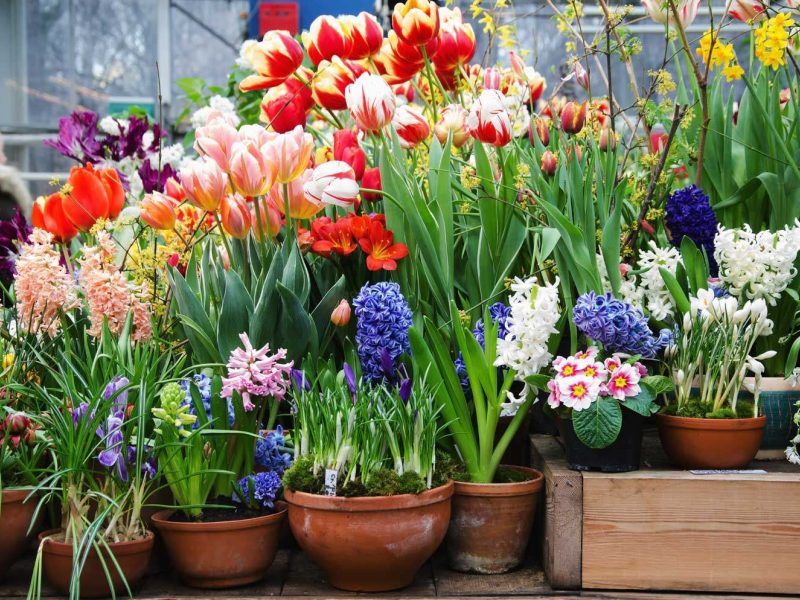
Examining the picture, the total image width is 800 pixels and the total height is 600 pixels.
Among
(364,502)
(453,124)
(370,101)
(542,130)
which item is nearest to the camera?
(364,502)

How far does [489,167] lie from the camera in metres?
2.11

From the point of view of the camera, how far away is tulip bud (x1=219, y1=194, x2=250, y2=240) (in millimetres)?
1899

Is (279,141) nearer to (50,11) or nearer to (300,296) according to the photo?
(300,296)

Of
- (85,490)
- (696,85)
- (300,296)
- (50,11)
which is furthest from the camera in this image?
(50,11)

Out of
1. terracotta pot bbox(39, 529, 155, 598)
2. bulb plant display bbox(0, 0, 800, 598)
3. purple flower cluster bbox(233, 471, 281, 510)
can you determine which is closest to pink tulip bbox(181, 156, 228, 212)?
bulb plant display bbox(0, 0, 800, 598)

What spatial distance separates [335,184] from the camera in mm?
1857

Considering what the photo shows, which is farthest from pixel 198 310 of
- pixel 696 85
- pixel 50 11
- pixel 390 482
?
pixel 50 11

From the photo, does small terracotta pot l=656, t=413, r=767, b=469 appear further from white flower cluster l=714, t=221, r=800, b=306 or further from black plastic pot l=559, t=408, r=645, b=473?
white flower cluster l=714, t=221, r=800, b=306

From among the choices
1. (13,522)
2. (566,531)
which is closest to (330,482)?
(566,531)

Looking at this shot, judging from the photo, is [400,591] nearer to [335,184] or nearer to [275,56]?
[335,184]

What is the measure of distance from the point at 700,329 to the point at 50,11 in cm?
652

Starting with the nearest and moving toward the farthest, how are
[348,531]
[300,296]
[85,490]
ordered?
[348,531]
[85,490]
[300,296]

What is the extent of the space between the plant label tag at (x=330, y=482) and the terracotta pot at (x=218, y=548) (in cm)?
14

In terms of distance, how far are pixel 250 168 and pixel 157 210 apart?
11.1 inches
